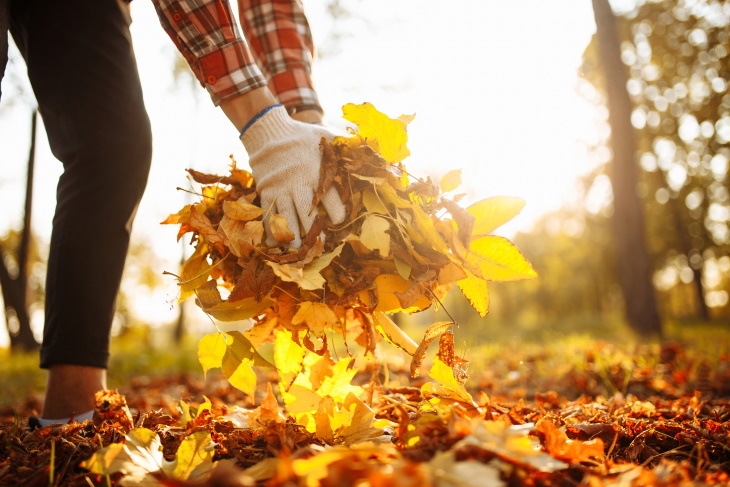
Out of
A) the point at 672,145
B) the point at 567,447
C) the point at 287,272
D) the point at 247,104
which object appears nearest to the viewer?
the point at 567,447

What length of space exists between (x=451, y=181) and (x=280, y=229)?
0.50 m

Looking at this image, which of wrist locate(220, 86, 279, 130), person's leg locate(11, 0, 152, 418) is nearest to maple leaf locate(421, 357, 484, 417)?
wrist locate(220, 86, 279, 130)

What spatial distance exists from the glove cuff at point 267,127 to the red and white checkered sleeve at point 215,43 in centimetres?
10

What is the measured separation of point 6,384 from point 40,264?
798 inches

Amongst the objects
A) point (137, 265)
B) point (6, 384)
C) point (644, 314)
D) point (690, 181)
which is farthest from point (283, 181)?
point (137, 265)

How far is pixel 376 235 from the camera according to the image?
47.5 inches

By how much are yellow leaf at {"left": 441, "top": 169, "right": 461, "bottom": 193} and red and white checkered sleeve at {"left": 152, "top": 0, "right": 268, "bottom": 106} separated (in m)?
0.64

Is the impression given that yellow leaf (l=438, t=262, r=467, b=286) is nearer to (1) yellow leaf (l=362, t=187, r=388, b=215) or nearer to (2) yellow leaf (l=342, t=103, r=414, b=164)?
(1) yellow leaf (l=362, t=187, r=388, b=215)

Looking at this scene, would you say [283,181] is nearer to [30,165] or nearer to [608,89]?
[608,89]

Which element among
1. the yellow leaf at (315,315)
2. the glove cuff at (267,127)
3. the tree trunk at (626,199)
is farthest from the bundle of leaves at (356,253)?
the tree trunk at (626,199)

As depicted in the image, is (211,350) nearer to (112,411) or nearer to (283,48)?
(112,411)

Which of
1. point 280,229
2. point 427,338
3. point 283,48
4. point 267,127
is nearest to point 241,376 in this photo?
point 280,229

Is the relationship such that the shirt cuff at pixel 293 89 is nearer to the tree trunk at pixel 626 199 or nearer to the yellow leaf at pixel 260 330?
the yellow leaf at pixel 260 330

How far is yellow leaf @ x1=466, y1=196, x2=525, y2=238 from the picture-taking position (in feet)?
4.12
